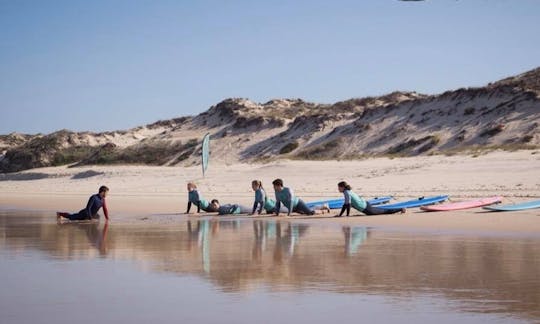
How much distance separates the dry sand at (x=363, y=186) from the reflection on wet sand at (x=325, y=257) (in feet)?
7.58

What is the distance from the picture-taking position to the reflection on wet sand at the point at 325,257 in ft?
22.7

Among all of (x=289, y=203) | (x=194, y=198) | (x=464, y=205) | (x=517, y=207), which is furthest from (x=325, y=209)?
(x=517, y=207)

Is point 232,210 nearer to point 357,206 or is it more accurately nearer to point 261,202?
point 261,202

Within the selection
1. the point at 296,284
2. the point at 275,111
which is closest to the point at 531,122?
the point at 275,111

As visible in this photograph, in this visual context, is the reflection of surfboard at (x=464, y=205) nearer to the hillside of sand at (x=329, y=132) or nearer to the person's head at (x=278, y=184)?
the person's head at (x=278, y=184)

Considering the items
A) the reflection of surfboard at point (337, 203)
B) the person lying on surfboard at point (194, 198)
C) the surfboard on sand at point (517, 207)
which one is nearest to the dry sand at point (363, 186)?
the surfboard on sand at point (517, 207)

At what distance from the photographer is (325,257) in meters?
9.38

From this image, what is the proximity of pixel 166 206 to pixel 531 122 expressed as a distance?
2060 centimetres

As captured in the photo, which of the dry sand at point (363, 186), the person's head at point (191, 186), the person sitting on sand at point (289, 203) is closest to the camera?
the dry sand at point (363, 186)

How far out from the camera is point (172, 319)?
571 centimetres

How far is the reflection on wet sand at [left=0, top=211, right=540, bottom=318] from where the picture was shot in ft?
22.7

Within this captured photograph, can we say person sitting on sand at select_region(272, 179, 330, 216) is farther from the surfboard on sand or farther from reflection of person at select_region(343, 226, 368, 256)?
the surfboard on sand

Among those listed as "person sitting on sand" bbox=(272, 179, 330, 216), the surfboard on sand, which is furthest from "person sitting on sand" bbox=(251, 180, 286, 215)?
the surfboard on sand

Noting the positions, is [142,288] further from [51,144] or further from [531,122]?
[51,144]
